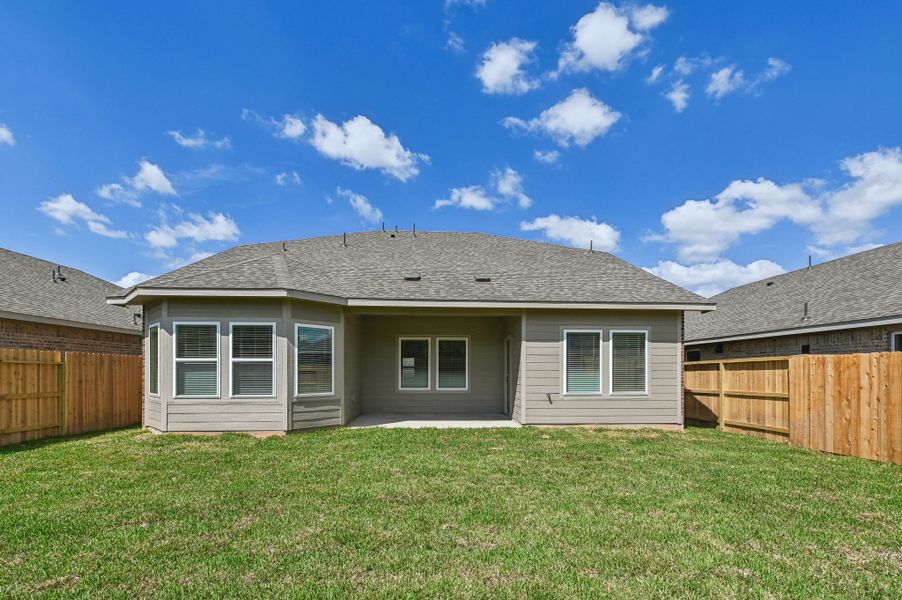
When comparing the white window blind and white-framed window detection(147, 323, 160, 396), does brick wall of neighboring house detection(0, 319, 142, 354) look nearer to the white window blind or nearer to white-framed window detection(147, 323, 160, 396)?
white-framed window detection(147, 323, 160, 396)

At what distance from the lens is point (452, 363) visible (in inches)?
484

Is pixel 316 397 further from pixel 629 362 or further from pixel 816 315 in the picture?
pixel 816 315

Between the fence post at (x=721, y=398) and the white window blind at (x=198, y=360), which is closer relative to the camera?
the white window blind at (x=198, y=360)

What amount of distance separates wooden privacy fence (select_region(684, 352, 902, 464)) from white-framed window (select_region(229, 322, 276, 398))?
9506 millimetres

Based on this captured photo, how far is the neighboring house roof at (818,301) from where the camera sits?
34.3ft

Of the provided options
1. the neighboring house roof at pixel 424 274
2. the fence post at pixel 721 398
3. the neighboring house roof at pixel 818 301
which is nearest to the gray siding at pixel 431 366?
the neighboring house roof at pixel 424 274

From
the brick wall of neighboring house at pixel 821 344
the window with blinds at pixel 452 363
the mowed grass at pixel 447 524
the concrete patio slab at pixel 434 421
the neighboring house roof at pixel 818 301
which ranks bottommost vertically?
the concrete patio slab at pixel 434 421

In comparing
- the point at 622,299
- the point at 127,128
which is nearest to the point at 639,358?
the point at 622,299

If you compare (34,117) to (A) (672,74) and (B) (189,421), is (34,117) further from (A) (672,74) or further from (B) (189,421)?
(A) (672,74)

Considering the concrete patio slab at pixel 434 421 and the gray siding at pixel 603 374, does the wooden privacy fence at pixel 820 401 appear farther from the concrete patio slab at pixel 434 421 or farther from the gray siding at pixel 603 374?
the concrete patio slab at pixel 434 421

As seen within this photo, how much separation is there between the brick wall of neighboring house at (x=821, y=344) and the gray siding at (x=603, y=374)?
4.18m

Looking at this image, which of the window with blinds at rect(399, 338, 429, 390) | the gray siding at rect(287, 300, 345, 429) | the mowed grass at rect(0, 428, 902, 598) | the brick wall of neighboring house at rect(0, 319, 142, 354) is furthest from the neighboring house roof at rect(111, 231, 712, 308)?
the brick wall of neighboring house at rect(0, 319, 142, 354)

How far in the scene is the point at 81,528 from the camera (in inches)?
158

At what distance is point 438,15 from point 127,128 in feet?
30.8
